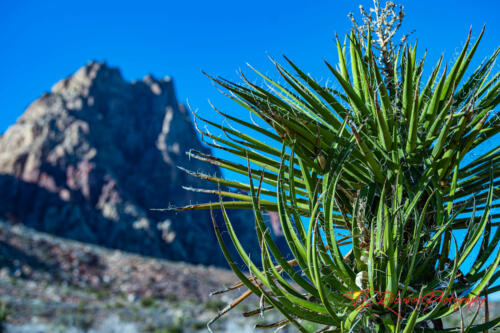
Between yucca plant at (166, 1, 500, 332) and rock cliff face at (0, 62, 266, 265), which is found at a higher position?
rock cliff face at (0, 62, 266, 265)

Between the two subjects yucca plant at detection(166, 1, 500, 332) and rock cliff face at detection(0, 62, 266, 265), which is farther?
rock cliff face at detection(0, 62, 266, 265)

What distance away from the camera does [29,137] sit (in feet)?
201

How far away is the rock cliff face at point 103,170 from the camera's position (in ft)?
181

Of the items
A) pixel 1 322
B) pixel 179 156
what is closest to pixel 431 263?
pixel 1 322

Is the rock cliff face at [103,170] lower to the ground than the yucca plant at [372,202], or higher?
higher

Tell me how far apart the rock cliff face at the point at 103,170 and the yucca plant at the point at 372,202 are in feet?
159

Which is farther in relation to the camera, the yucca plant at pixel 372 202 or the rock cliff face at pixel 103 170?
the rock cliff face at pixel 103 170

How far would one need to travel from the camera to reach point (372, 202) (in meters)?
2.01

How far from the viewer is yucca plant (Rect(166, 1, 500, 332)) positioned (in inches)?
63.3

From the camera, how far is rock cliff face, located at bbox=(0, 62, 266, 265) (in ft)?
181

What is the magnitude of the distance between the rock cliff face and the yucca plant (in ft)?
159

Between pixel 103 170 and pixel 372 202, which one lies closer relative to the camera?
pixel 372 202

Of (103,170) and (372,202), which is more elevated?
(103,170)

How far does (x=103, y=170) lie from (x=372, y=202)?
6361cm
